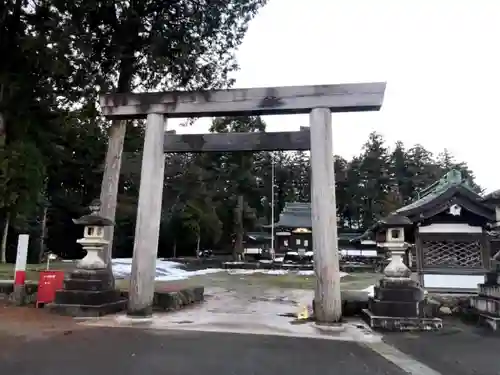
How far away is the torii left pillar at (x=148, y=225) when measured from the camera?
780cm

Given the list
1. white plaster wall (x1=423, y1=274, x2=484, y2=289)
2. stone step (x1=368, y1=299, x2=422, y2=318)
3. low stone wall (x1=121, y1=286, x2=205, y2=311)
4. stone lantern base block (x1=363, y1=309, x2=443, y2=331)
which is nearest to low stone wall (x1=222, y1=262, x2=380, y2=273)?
white plaster wall (x1=423, y1=274, x2=484, y2=289)

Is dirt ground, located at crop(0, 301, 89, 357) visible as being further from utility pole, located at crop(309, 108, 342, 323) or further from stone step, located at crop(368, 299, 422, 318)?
stone step, located at crop(368, 299, 422, 318)

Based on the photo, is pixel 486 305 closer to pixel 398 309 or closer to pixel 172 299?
pixel 398 309

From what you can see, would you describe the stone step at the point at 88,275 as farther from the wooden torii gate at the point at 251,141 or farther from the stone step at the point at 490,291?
the stone step at the point at 490,291

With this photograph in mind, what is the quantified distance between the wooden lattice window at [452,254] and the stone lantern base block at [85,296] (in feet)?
36.0

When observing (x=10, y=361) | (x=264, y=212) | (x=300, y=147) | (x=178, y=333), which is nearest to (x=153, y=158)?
(x=300, y=147)

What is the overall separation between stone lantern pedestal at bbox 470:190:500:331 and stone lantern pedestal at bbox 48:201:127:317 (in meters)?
7.35

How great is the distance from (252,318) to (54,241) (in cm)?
2770

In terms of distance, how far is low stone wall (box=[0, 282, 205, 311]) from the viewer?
9219 mm

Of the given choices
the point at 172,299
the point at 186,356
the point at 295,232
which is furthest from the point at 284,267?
the point at 186,356

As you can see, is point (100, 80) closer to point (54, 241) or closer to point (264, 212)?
point (54, 241)

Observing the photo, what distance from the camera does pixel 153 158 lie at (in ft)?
27.1

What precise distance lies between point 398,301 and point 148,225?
16.3ft

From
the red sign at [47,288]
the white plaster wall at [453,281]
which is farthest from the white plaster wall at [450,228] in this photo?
the red sign at [47,288]
